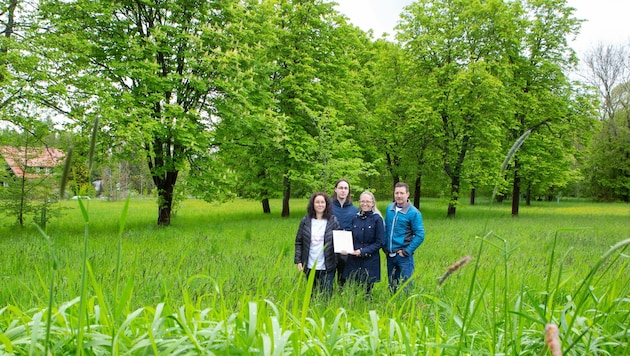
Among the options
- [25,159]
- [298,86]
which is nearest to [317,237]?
[25,159]

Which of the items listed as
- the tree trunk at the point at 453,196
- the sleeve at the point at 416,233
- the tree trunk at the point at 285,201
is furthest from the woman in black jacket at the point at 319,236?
the tree trunk at the point at 453,196

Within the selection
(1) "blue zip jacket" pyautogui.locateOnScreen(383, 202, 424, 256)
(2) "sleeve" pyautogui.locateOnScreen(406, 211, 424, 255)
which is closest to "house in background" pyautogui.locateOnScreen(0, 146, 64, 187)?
(1) "blue zip jacket" pyautogui.locateOnScreen(383, 202, 424, 256)

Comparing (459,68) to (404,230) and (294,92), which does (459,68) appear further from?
(404,230)

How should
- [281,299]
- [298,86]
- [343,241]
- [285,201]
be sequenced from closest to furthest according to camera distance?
[281,299] → [343,241] → [298,86] → [285,201]

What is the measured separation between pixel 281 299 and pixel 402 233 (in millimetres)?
1853

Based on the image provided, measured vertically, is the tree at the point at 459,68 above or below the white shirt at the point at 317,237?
above

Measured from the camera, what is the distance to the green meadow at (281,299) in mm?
1634

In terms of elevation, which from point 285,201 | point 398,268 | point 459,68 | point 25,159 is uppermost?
point 459,68

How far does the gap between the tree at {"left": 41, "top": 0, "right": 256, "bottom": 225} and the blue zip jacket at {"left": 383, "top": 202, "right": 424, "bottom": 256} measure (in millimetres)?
7985

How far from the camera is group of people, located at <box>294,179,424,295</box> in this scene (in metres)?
5.34

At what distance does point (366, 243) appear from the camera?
5684 millimetres

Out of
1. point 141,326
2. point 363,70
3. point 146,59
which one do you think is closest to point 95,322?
point 141,326

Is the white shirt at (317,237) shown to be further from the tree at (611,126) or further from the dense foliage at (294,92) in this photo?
the tree at (611,126)

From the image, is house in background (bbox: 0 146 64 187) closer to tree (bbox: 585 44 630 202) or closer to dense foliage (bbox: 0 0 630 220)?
dense foliage (bbox: 0 0 630 220)
